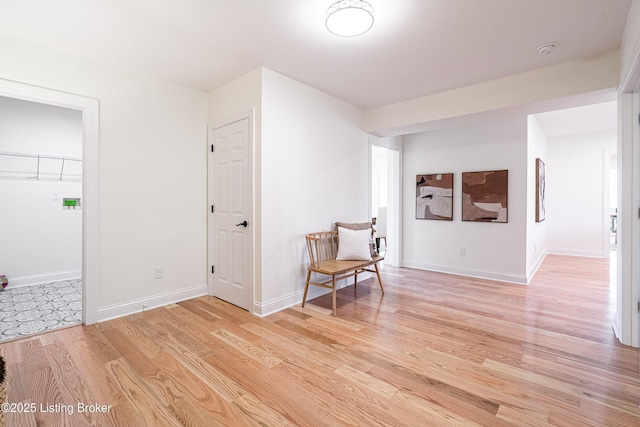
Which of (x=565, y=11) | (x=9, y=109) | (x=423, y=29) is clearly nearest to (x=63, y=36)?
(x=9, y=109)

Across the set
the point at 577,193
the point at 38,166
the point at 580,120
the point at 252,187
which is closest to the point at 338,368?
the point at 252,187

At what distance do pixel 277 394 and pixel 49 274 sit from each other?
420 cm

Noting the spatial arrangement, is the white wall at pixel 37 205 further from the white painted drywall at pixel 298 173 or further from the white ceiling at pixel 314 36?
the white painted drywall at pixel 298 173

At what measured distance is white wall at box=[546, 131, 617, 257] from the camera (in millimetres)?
5957

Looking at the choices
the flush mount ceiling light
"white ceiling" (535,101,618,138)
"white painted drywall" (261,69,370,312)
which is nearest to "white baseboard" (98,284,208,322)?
"white painted drywall" (261,69,370,312)

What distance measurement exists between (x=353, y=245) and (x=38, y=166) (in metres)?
4.35

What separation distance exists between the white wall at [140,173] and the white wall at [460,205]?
3388 mm

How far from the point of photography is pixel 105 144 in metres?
2.84

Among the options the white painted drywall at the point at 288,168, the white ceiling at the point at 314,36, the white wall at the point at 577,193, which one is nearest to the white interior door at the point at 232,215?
the white painted drywall at the point at 288,168

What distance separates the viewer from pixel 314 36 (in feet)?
7.86

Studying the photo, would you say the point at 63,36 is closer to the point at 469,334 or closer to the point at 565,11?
the point at 565,11

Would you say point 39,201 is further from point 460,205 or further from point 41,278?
point 460,205

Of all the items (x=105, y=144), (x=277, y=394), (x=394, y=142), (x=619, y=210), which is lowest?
(x=277, y=394)

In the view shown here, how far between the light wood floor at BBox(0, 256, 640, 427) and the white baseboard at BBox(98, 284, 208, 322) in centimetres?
12
